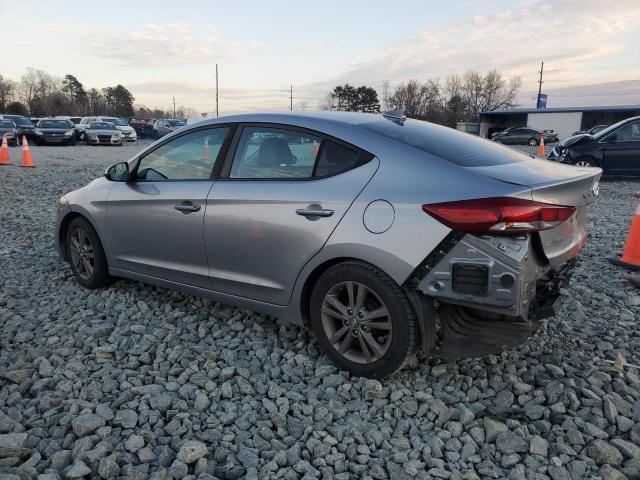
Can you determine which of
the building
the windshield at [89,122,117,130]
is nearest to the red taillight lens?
the windshield at [89,122,117,130]

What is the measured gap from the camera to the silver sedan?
2.72m

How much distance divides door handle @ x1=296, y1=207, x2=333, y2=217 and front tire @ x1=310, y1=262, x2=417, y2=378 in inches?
12.3

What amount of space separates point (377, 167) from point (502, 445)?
1.60 m

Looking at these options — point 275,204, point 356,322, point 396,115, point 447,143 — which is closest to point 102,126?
point 396,115

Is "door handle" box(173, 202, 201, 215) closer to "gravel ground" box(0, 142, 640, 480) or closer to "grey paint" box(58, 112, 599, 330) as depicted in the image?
"grey paint" box(58, 112, 599, 330)

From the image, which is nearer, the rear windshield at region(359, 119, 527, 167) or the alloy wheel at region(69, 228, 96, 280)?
the rear windshield at region(359, 119, 527, 167)

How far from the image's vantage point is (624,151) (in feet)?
41.2

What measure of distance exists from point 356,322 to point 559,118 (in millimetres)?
53856

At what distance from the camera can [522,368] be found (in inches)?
131

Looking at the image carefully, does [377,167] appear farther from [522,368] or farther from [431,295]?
[522,368]

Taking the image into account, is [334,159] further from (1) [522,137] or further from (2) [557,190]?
(1) [522,137]

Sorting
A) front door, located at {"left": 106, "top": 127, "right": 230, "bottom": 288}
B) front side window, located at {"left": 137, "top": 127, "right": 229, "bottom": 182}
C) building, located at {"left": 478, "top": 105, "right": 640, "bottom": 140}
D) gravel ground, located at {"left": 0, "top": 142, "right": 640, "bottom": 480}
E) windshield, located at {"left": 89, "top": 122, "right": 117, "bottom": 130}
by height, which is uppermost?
building, located at {"left": 478, "top": 105, "right": 640, "bottom": 140}

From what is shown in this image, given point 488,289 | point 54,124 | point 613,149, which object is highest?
point 54,124

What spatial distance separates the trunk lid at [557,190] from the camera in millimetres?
2791
